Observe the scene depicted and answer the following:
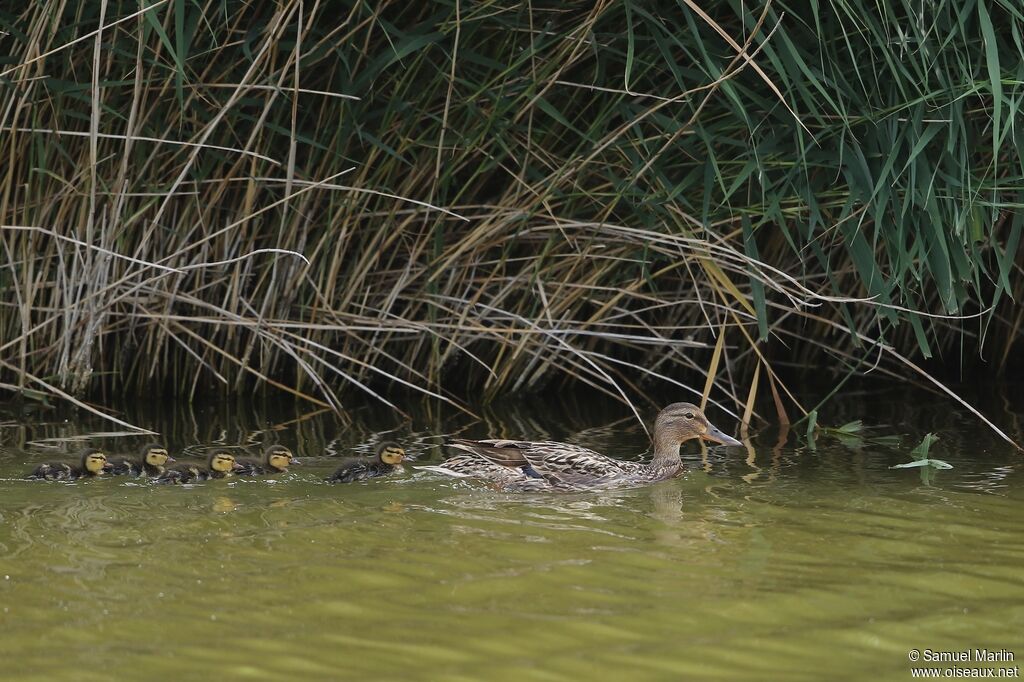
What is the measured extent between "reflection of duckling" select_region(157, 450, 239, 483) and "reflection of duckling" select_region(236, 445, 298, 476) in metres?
0.04

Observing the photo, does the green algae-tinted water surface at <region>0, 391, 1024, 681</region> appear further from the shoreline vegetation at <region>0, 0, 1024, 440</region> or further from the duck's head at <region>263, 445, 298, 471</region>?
the shoreline vegetation at <region>0, 0, 1024, 440</region>

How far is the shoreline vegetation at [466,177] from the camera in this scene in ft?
20.4

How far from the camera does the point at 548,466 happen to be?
600 cm

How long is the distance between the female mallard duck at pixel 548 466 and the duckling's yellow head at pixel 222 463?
0.76 metres

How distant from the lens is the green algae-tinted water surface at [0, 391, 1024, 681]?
3.60 m

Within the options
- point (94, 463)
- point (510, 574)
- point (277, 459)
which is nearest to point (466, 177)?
point (277, 459)

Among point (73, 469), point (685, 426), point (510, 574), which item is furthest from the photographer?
point (685, 426)

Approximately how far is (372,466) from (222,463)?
57cm

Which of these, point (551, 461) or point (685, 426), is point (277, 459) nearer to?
point (551, 461)

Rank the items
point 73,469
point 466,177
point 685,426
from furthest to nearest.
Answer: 1. point 466,177
2. point 685,426
3. point 73,469

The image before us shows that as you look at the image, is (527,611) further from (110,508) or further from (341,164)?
(341,164)

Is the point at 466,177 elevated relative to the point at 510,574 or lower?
elevated

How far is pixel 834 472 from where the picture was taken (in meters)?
6.14

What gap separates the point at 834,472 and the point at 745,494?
0.66m
